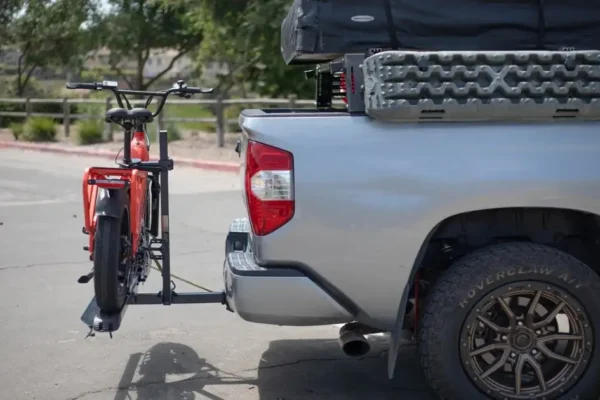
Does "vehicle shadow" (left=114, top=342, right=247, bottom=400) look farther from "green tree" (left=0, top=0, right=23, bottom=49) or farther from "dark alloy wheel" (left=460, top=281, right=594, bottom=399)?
"green tree" (left=0, top=0, right=23, bottom=49)

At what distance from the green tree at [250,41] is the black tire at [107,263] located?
35.4 ft

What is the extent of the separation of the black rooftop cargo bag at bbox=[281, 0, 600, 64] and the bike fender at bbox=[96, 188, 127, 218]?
130 cm

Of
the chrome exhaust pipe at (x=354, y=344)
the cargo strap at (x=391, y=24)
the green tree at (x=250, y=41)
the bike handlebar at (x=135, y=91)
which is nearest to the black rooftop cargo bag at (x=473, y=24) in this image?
the cargo strap at (x=391, y=24)

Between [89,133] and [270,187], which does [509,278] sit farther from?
[89,133]

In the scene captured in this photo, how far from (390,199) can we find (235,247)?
4.00ft

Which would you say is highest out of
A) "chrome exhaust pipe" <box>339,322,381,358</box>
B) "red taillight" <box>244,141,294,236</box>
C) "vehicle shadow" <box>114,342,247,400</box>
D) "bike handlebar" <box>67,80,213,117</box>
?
"bike handlebar" <box>67,80,213,117</box>

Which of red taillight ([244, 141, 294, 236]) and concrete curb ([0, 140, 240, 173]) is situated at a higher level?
red taillight ([244, 141, 294, 236])

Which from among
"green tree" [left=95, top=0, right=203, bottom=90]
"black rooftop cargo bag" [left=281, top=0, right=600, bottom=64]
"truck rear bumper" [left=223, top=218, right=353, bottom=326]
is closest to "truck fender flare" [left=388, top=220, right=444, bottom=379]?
"truck rear bumper" [left=223, top=218, right=353, bottom=326]

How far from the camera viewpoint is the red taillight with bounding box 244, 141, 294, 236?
12.3ft

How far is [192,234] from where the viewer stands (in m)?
9.16

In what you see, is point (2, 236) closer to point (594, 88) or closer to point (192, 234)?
point (192, 234)

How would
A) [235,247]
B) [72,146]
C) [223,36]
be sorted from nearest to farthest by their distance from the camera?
1. [235,247]
2. [223,36]
3. [72,146]

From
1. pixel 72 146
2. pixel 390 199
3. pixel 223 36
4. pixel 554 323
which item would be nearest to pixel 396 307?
pixel 390 199

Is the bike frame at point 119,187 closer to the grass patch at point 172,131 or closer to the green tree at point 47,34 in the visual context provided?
the grass patch at point 172,131
